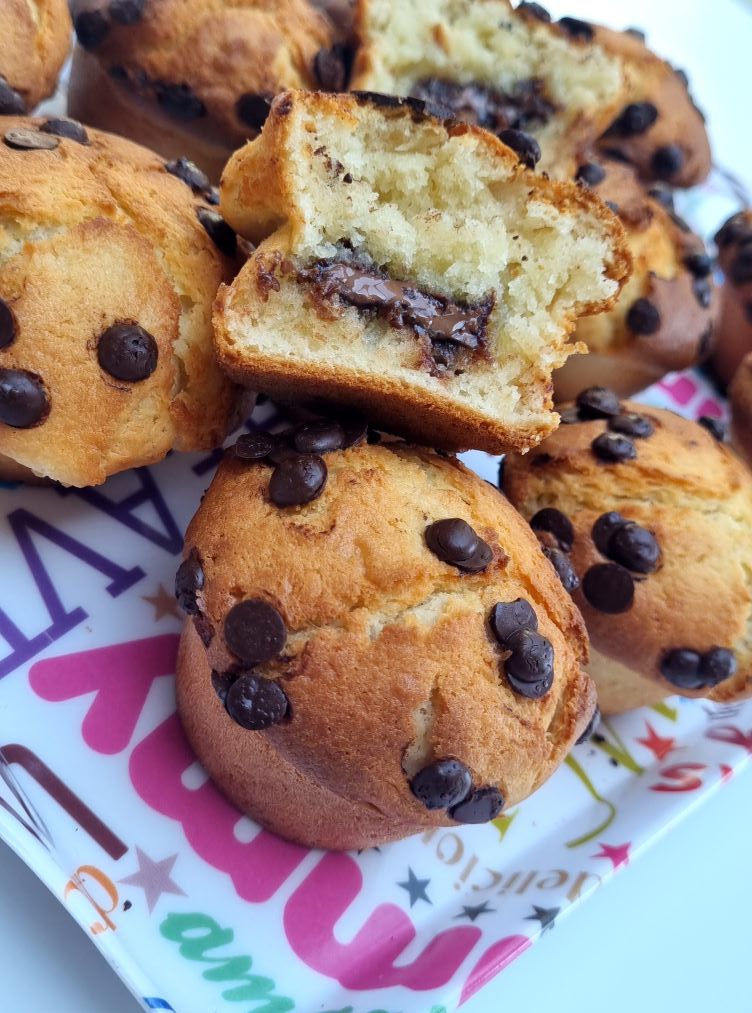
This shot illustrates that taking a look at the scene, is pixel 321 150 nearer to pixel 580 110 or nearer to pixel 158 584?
pixel 158 584

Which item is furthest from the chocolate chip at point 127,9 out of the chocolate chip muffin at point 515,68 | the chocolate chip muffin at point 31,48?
the chocolate chip muffin at point 515,68

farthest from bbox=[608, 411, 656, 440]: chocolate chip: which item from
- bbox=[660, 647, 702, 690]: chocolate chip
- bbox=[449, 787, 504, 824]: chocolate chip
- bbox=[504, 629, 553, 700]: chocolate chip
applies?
bbox=[449, 787, 504, 824]: chocolate chip

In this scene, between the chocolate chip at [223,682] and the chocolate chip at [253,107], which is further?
the chocolate chip at [253,107]

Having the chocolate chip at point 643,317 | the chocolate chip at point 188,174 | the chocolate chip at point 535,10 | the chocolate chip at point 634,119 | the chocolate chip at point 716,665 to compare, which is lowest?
the chocolate chip at point 716,665

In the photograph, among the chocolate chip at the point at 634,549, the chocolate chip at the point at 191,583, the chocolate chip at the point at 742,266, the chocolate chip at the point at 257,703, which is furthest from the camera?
the chocolate chip at the point at 742,266

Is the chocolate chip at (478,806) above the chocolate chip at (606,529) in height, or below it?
below

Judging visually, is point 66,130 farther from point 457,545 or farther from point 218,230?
point 457,545

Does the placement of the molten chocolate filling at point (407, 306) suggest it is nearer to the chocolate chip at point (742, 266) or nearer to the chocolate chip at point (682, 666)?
the chocolate chip at point (682, 666)

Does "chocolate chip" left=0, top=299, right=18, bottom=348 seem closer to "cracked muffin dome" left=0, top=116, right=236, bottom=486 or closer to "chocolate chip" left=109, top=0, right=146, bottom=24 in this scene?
"cracked muffin dome" left=0, top=116, right=236, bottom=486
